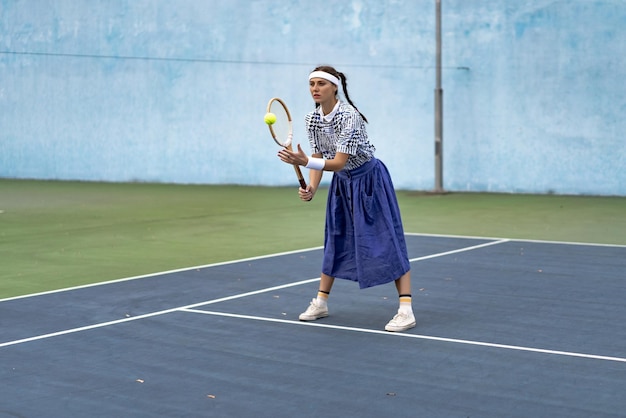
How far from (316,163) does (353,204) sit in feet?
1.67

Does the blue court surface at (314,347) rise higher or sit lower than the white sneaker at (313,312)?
lower

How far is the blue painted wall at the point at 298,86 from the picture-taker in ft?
53.4

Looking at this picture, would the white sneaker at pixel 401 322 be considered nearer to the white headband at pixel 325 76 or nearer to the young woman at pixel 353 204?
the young woman at pixel 353 204

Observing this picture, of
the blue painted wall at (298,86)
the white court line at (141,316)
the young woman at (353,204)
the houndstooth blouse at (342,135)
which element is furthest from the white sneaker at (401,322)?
the blue painted wall at (298,86)

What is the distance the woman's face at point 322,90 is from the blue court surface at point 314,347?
4.50 feet

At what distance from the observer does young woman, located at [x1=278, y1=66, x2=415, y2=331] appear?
6.46 m

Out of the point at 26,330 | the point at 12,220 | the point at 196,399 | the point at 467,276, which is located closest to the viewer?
the point at 196,399

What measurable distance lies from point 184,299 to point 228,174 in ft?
37.6

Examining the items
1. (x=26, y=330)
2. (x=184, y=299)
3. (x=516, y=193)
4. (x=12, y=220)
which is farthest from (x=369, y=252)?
(x=516, y=193)

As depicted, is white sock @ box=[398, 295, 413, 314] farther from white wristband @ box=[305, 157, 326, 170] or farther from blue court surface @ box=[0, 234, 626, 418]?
white wristband @ box=[305, 157, 326, 170]

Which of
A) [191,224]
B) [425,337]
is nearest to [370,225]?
[425,337]

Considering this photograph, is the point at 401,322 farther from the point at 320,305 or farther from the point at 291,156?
the point at 291,156

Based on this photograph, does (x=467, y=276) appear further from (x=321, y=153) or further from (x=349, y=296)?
(x=321, y=153)

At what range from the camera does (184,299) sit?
7504mm
